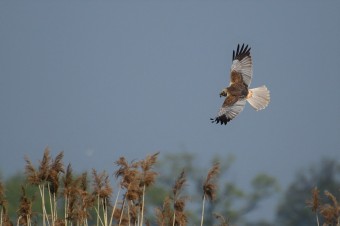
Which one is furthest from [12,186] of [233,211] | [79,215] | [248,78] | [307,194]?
[79,215]

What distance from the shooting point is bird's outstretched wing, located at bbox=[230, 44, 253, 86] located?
1631 cm

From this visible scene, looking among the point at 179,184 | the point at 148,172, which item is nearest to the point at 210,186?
the point at 179,184

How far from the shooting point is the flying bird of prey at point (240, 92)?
595 inches

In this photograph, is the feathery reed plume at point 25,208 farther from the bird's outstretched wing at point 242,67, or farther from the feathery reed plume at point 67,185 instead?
the bird's outstretched wing at point 242,67

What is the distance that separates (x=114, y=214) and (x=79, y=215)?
1084mm

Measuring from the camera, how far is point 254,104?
→ 15977mm

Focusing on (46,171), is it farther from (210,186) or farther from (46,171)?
(210,186)

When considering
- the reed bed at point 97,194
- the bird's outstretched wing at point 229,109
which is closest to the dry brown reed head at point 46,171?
the reed bed at point 97,194

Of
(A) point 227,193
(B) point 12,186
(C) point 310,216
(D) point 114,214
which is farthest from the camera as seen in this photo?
(A) point 227,193

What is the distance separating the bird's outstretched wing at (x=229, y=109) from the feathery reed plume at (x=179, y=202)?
5.84ft

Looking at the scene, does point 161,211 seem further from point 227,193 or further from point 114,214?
point 227,193

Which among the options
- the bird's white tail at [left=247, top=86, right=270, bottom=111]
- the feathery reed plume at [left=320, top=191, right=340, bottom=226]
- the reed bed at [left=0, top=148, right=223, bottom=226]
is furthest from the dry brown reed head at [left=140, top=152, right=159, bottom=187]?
the bird's white tail at [left=247, top=86, right=270, bottom=111]

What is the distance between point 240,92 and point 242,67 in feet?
3.00

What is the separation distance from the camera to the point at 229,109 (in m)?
15.1
